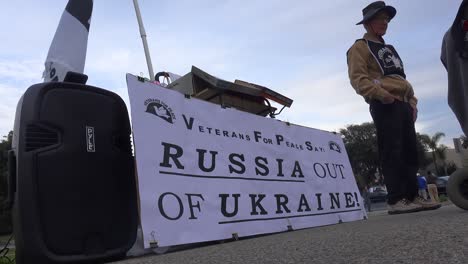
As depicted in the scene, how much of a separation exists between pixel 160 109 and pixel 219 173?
655mm

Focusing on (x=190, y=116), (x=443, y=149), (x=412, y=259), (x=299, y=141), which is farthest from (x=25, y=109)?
(x=443, y=149)

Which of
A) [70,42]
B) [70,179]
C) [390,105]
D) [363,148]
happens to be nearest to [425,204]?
[390,105]

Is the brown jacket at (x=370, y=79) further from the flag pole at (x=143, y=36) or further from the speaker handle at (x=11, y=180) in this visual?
the flag pole at (x=143, y=36)

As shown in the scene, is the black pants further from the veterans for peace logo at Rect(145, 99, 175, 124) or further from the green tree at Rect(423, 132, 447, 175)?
the green tree at Rect(423, 132, 447, 175)

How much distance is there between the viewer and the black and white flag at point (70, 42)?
13.0 ft

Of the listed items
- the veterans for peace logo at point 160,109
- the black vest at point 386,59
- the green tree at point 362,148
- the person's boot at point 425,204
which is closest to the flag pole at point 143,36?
the veterans for peace logo at point 160,109

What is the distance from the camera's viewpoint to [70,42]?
415cm

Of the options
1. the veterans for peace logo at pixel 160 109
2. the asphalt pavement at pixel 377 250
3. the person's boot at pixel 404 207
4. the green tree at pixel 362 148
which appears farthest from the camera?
the green tree at pixel 362 148

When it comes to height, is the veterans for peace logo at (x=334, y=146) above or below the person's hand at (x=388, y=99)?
below

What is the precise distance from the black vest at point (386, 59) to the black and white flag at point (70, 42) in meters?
2.68

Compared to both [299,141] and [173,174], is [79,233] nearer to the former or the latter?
[173,174]

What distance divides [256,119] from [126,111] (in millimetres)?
1571

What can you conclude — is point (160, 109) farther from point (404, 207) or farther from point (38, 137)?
point (404, 207)

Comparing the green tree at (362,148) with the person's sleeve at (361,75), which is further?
the green tree at (362,148)
